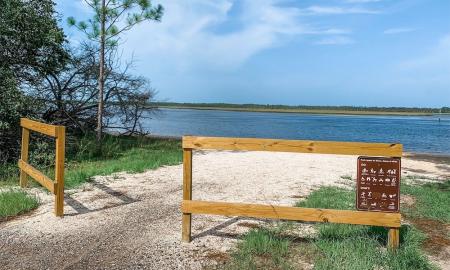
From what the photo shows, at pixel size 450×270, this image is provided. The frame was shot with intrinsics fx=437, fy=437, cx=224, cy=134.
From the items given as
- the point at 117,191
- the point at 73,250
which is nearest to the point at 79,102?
the point at 117,191

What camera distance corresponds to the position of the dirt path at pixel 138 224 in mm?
4551

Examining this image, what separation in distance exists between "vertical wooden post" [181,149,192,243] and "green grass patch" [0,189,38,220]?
2.82 meters

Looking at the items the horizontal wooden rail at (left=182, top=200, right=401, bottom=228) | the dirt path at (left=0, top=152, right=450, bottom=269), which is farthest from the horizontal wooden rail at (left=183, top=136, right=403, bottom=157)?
the dirt path at (left=0, top=152, right=450, bottom=269)

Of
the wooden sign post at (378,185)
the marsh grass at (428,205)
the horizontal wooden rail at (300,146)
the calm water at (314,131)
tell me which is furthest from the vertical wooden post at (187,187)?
the calm water at (314,131)

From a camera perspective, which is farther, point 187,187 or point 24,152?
point 24,152

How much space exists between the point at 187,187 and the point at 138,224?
1141 millimetres

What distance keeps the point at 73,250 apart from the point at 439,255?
4046 mm

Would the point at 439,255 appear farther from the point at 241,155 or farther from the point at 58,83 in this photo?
the point at 58,83

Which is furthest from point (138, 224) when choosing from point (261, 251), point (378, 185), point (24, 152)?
point (24, 152)

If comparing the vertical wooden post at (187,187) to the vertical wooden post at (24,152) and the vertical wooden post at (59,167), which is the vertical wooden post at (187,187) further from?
the vertical wooden post at (24,152)

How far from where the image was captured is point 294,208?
4809 millimetres

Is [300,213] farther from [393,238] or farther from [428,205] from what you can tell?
[428,205]

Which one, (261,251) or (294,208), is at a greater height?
(294,208)

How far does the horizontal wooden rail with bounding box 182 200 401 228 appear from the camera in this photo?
464cm
